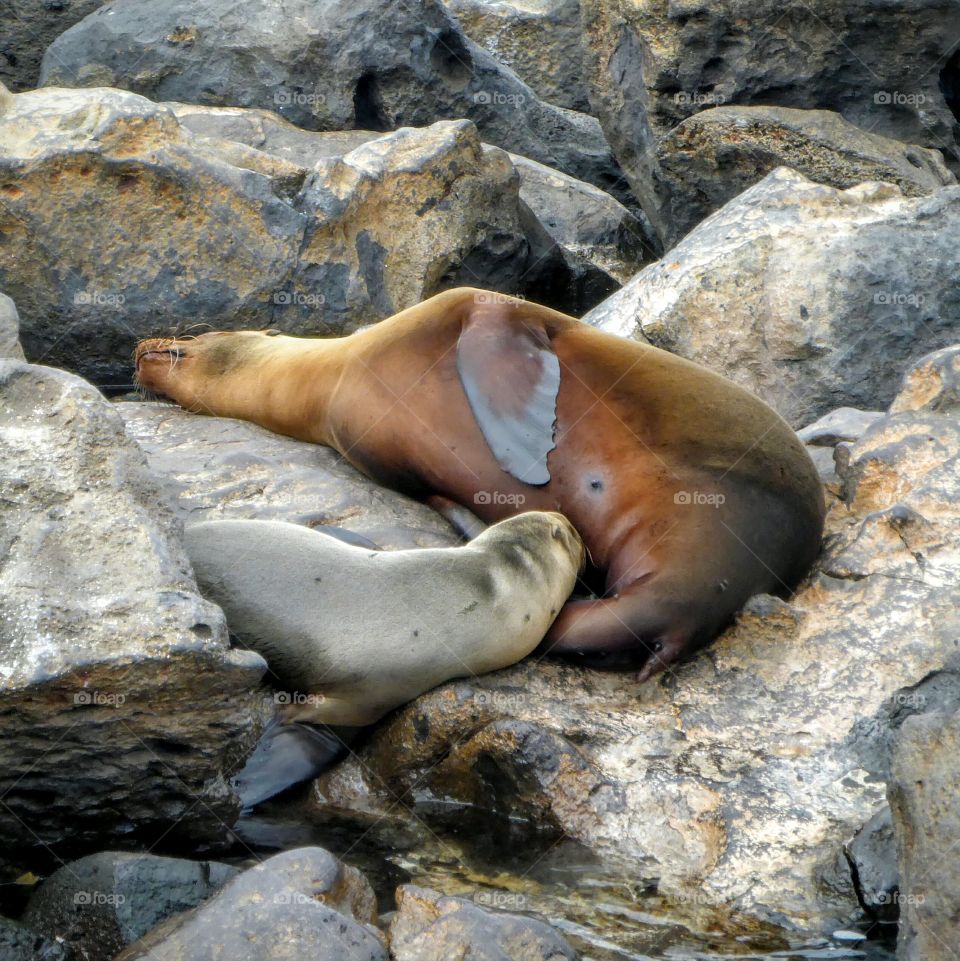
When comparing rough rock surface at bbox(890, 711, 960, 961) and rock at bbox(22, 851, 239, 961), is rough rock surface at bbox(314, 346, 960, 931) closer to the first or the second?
rough rock surface at bbox(890, 711, 960, 961)

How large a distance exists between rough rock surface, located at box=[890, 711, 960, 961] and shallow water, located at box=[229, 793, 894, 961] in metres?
0.38

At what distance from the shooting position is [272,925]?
10.4ft

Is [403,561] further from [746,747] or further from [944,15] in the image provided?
[944,15]

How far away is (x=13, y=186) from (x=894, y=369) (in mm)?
3986

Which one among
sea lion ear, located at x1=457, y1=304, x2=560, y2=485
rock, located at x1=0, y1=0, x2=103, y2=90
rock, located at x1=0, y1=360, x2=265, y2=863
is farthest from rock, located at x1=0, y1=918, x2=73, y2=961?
rock, located at x1=0, y1=0, x2=103, y2=90

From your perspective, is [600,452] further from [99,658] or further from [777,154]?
[777,154]

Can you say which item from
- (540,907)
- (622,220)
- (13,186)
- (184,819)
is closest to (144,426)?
(13,186)

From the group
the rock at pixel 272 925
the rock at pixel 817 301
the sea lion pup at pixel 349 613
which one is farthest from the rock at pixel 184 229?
the rock at pixel 272 925

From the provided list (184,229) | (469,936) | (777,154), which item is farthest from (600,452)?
(777,154)

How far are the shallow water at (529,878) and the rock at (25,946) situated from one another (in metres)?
0.69

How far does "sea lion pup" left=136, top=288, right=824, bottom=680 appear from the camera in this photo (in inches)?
197

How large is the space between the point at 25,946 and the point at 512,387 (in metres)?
2.66

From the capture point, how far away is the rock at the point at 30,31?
10.5 meters

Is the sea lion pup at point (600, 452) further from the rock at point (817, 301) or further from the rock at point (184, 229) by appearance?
the rock at point (184, 229)
